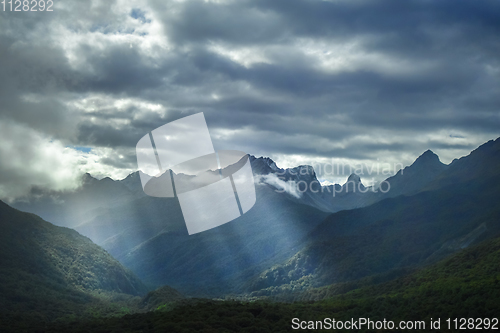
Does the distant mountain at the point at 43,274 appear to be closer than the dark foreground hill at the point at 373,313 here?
No

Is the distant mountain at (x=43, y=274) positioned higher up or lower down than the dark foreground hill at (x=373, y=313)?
higher up

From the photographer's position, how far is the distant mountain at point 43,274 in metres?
142

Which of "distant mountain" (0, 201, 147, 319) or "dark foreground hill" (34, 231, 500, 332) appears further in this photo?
"distant mountain" (0, 201, 147, 319)

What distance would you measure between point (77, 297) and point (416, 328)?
128633mm

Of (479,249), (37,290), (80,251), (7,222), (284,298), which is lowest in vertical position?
(284,298)

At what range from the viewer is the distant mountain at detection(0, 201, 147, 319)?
142m

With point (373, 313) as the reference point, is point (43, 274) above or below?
above

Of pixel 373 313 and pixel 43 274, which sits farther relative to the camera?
pixel 43 274

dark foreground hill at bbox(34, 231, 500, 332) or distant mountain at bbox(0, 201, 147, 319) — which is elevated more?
distant mountain at bbox(0, 201, 147, 319)

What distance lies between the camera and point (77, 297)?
530 feet

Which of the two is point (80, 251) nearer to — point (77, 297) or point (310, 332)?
point (77, 297)

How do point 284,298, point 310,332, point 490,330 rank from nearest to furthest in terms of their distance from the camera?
1. point 490,330
2. point 310,332
3. point 284,298

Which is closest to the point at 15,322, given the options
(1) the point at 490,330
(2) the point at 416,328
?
(2) the point at 416,328

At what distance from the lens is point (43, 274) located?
170375mm
